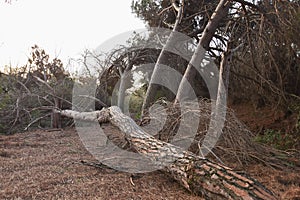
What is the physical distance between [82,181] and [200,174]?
1.09 m

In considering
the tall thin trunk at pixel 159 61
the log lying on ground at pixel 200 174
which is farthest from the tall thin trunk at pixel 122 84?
the log lying on ground at pixel 200 174

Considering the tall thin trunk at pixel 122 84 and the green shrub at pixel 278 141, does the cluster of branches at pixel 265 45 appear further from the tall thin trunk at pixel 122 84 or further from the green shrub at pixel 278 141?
the tall thin trunk at pixel 122 84

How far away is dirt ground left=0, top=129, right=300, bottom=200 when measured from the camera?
6.94ft

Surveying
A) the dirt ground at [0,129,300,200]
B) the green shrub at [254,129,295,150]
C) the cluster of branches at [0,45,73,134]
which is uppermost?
the cluster of branches at [0,45,73,134]

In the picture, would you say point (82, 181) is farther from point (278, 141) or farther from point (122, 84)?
point (122, 84)

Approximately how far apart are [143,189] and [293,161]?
1.91 meters

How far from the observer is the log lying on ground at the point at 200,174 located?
1729 mm

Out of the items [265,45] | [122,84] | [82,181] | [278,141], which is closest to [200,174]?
[82,181]

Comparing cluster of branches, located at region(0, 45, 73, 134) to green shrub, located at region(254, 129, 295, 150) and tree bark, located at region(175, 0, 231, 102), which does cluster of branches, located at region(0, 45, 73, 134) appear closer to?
tree bark, located at region(175, 0, 231, 102)

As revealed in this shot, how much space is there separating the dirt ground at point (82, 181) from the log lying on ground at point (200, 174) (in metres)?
0.14

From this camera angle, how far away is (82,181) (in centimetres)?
240

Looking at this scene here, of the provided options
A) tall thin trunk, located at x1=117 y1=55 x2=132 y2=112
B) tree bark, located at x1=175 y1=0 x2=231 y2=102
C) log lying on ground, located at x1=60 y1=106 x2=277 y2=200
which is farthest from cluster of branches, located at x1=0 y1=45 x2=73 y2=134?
log lying on ground, located at x1=60 y1=106 x2=277 y2=200

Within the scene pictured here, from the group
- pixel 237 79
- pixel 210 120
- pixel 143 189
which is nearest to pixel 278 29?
pixel 237 79

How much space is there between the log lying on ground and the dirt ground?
0.45 ft
